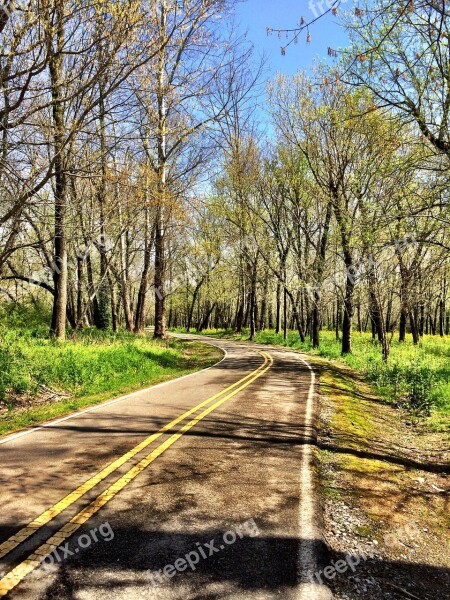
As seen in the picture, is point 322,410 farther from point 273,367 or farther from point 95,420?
point 273,367

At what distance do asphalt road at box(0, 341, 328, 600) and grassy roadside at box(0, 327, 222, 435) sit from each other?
1673 mm

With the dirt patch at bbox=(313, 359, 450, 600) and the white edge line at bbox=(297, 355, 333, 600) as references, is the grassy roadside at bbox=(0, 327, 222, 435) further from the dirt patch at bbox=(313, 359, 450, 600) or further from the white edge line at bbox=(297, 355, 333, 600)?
the dirt patch at bbox=(313, 359, 450, 600)

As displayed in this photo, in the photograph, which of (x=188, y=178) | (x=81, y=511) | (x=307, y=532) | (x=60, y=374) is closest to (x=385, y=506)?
(x=307, y=532)

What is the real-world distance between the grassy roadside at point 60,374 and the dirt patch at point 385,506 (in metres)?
5.60

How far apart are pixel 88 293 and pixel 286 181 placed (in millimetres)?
15232

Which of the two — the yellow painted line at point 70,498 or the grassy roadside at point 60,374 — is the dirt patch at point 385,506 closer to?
the yellow painted line at point 70,498

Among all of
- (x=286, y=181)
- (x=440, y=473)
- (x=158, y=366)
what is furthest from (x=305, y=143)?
(x=440, y=473)

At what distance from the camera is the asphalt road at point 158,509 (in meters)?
3.43

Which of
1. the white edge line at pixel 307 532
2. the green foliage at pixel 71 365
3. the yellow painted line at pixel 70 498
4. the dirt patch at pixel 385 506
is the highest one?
the green foliage at pixel 71 365

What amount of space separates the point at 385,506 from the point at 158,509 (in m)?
3.03

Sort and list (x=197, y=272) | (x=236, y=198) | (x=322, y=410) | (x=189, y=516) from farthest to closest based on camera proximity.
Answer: (x=197, y=272), (x=236, y=198), (x=322, y=410), (x=189, y=516)

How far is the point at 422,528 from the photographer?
5.29 m

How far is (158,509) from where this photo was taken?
4621 mm

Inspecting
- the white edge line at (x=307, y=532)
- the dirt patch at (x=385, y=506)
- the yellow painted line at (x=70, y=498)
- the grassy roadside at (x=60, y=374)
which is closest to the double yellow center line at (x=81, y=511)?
the yellow painted line at (x=70, y=498)
